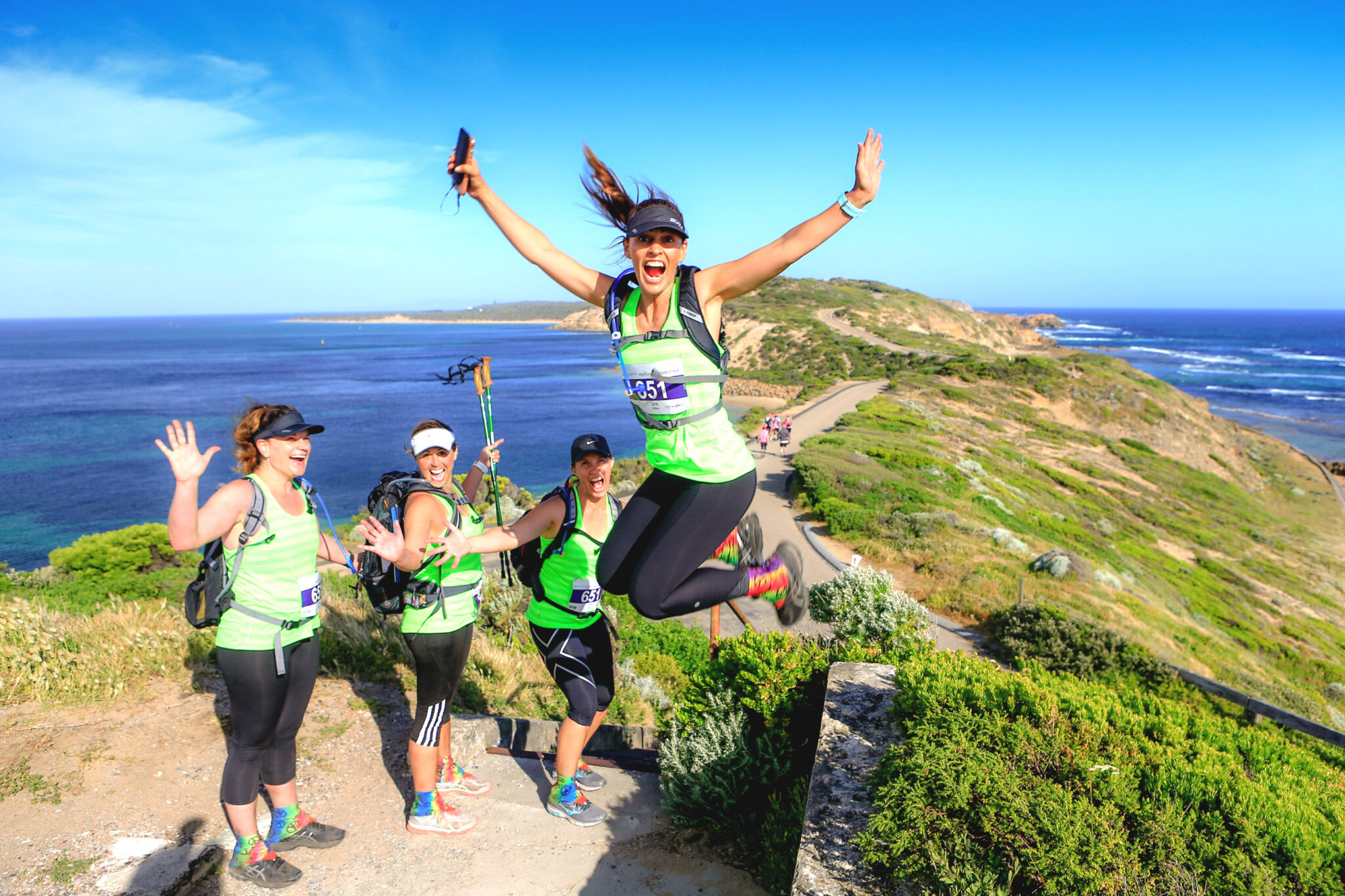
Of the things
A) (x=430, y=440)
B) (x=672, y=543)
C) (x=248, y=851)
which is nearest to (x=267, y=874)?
(x=248, y=851)

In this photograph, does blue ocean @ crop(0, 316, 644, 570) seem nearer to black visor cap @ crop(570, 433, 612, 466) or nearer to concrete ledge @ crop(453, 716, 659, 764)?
Answer: black visor cap @ crop(570, 433, 612, 466)

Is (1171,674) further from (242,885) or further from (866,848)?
(242,885)

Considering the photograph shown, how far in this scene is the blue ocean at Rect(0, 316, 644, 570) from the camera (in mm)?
38375

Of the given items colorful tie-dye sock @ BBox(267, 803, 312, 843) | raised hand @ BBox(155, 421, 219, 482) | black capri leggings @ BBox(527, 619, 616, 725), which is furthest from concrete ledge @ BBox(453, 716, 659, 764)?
raised hand @ BBox(155, 421, 219, 482)

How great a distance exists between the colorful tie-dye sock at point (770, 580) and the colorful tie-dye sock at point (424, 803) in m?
2.79

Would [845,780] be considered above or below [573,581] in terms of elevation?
below

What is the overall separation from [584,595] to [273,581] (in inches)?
72.0

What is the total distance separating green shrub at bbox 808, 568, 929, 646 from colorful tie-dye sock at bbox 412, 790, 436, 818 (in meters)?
4.07

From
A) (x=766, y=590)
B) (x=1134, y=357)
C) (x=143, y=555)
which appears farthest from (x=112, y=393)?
(x=1134, y=357)

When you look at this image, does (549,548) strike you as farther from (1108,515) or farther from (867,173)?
(1108,515)

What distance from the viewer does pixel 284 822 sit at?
457 centimetres

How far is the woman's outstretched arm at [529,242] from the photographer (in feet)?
11.5

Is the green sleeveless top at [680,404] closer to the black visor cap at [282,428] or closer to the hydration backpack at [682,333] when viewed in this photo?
the hydration backpack at [682,333]

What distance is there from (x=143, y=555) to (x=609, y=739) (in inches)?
537
